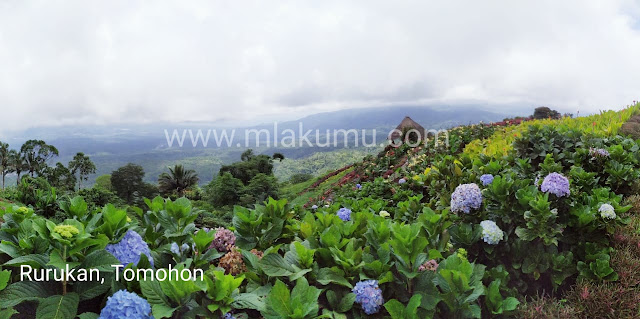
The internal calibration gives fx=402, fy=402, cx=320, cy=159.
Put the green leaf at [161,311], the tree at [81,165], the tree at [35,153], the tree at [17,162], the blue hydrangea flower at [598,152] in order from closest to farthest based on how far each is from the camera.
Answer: the green leaf at [161,311] → the blue hydrangea flower at [598,152] → the tree at [17,162] → the tree at [35,153] → the tree at [81,165]

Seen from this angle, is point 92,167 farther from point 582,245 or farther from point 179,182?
point 582,245

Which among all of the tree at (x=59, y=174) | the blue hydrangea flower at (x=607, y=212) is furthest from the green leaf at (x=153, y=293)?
the tree at (x=59, y=174)

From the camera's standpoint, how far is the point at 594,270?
2.57 m

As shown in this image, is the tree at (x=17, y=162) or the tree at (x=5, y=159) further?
the tree at (x=17, y=162)

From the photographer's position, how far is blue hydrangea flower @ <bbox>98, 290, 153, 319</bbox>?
1.18m

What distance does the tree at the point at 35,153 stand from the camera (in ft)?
136

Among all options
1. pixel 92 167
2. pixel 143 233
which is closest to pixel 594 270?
pixel 143 233

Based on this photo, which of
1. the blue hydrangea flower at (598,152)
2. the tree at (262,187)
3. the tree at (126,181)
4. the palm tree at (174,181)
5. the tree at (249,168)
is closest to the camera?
the blue hydrangea flower at (598,152)

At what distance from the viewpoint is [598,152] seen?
4.07 m

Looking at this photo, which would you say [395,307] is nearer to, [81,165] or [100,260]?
[100,260]

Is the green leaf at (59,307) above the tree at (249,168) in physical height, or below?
above

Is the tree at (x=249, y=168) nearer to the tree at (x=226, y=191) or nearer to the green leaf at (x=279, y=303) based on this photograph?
the tree at (x=226, y=191)

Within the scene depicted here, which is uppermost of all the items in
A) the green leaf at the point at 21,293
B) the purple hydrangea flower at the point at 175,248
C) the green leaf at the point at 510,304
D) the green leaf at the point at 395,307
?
the purple hydrangea flower at the point at 175,248

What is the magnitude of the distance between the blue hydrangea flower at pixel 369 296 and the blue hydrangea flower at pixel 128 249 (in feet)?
2.56
